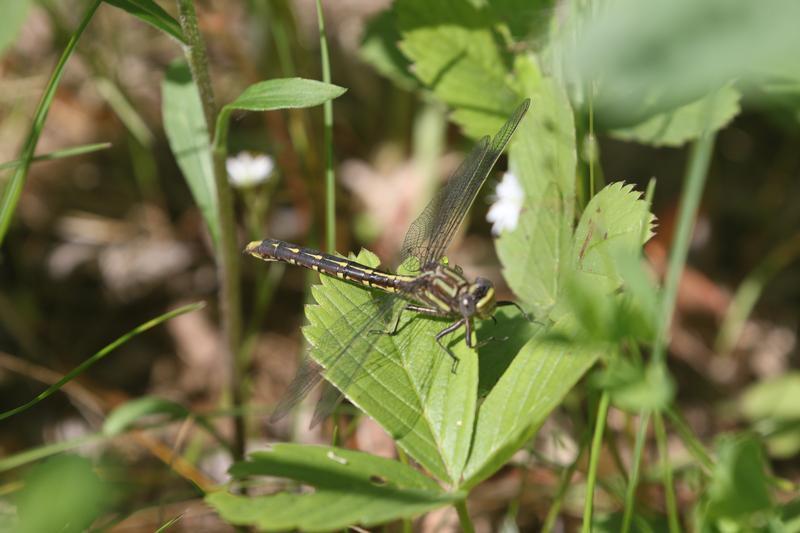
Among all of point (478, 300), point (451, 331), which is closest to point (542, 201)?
point (478, 300)

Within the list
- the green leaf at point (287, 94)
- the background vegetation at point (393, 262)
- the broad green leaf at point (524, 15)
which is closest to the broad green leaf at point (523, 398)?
the background vegetation at point (393, 262)

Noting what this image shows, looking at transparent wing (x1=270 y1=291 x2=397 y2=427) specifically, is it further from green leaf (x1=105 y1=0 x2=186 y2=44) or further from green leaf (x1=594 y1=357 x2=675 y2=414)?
green leaf (x1=105 y1=0 x2=186 y2=44)

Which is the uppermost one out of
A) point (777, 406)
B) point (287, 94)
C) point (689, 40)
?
point (689, 40)

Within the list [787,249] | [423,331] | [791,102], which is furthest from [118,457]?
[787,249]

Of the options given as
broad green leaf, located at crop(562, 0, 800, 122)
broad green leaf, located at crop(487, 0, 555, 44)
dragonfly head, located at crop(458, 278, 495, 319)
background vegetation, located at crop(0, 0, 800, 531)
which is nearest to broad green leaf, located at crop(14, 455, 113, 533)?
background vegetation, located at crop(0, 0, 800, 531)

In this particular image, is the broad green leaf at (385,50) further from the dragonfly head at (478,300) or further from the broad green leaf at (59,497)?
the broad green leaf at (59,497)

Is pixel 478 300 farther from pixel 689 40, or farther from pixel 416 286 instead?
pixel 689 40

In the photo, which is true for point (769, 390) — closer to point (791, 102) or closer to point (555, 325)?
point (791, 102)
